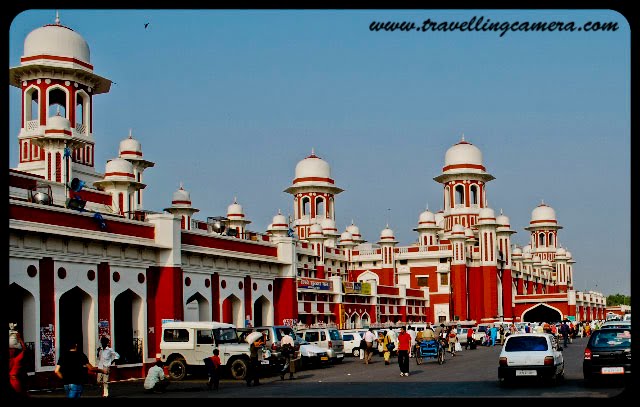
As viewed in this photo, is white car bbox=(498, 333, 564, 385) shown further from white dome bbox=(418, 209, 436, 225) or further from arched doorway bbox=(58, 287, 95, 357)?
white dome bbox=(418, 209, 436, 225)

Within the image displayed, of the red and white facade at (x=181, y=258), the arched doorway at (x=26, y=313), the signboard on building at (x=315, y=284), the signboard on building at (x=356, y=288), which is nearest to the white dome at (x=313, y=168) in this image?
the red and white facade at (x=181, y=258)

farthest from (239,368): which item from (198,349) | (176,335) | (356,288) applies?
(356,288)

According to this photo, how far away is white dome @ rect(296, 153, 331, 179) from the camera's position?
86625 millimetres

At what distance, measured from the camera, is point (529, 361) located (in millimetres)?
21828

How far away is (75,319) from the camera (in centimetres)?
3186

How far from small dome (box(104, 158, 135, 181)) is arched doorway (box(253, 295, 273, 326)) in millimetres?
14060

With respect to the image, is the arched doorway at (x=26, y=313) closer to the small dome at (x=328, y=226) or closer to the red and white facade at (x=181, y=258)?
the red and white facade at (x=181, y=258)

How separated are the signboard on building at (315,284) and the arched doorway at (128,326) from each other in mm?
20995

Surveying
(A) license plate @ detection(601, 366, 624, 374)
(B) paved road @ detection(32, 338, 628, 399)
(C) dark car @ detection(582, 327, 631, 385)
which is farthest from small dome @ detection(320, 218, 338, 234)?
Result: (A) license plate @ detection(601, 366, 624, 374)

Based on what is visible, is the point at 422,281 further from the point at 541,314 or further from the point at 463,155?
the point at 541,314

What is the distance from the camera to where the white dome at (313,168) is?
8662 cm

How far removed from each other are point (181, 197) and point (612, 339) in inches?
2215
